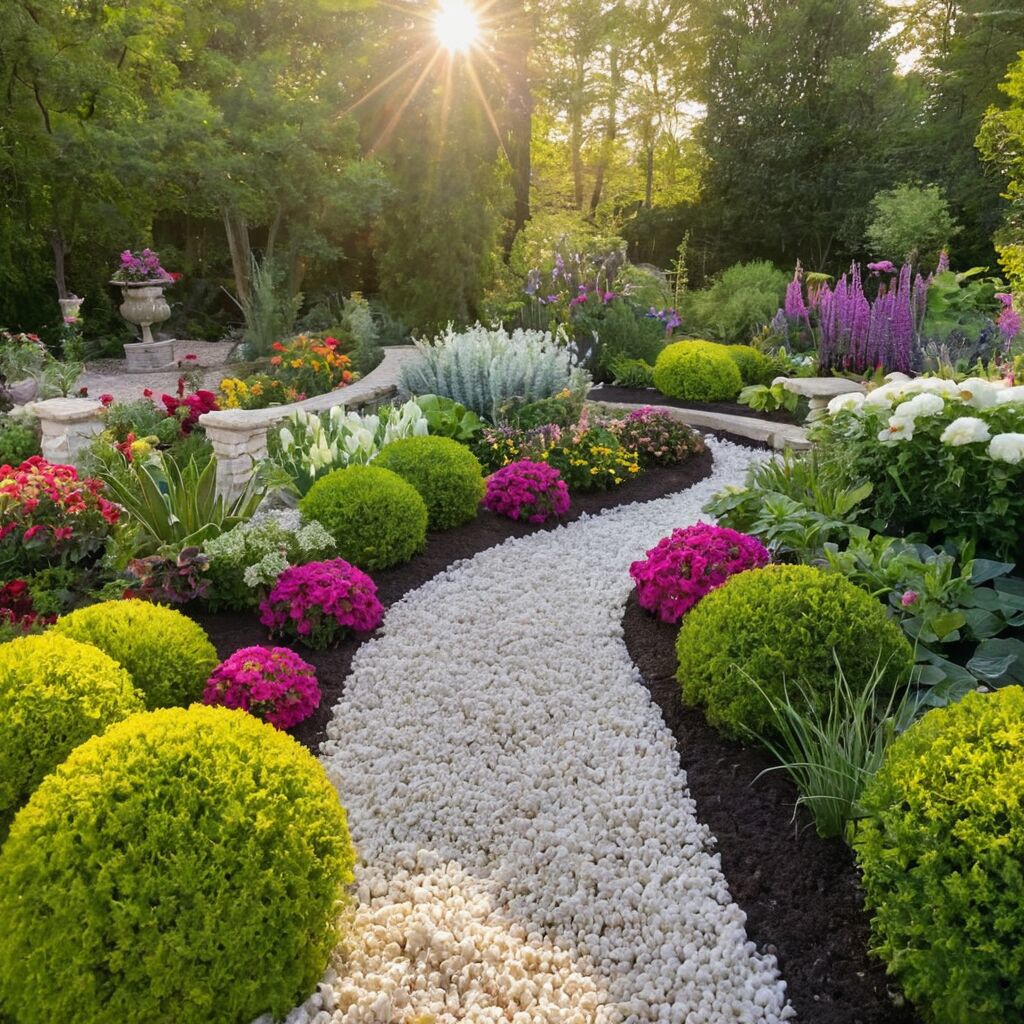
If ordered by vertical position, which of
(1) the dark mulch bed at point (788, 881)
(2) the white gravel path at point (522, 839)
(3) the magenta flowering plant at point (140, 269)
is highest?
(3) the magenta flowering plant at point (140, 269)

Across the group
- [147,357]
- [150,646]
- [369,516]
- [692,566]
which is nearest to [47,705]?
[150,646]

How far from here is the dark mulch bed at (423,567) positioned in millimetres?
3045

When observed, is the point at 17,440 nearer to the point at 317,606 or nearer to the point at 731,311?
the point at 317,606

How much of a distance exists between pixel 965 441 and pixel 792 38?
54.3 ft

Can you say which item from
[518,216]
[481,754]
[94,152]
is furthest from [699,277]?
[481,754]

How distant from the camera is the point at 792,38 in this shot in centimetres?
1609

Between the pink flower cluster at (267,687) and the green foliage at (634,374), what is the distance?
6136 millimetres

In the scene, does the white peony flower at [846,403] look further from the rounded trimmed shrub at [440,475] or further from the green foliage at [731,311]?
the green foliage at [731,311]

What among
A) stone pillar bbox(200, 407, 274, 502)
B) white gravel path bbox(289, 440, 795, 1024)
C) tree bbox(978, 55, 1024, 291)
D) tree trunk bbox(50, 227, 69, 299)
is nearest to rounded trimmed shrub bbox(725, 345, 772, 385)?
tree bbox(978, 55, 1024, 291)

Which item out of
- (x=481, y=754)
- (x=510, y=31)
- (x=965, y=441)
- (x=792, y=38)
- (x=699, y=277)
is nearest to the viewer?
(x=481, y=754)

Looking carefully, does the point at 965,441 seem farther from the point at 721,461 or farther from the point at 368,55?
the point at 368,55

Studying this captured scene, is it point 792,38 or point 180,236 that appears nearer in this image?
point 180,236

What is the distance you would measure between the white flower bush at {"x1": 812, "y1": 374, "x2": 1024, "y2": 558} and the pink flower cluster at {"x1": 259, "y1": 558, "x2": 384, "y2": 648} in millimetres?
2303

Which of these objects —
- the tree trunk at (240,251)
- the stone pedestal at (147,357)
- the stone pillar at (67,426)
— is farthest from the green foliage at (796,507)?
the tree trunk at (240,251)
